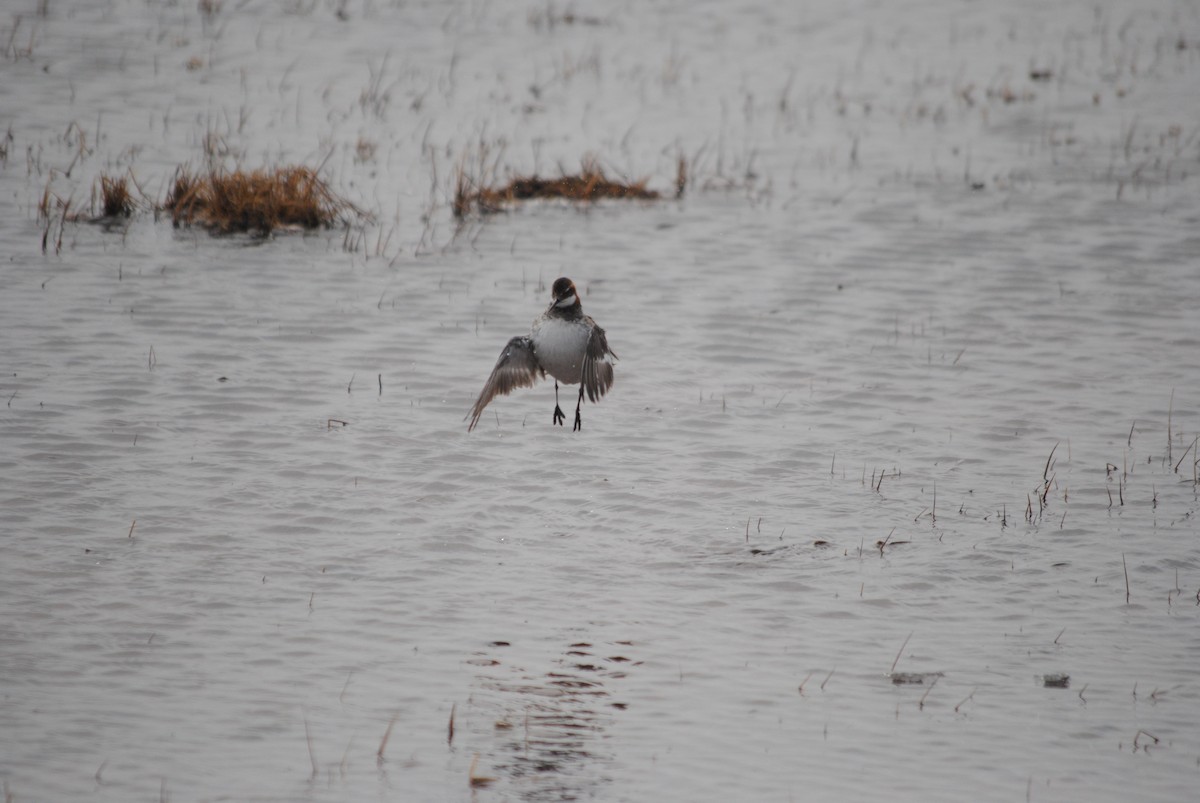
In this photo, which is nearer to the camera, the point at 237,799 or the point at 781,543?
the point at 237,799

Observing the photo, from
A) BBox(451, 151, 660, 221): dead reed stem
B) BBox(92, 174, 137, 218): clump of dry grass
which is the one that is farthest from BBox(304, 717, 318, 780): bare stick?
BBox(451, 151, 660, 221): dead reed stem

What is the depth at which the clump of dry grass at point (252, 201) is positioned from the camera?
42.9ft

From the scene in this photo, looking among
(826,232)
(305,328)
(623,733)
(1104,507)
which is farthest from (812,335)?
(623,733)

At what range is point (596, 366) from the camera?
927 cm

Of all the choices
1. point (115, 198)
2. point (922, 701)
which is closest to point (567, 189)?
point (115, 198)

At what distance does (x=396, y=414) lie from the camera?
983cm

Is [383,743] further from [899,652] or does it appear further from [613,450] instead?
[613,450]

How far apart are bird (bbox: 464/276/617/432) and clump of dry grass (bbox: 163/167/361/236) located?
4.77m

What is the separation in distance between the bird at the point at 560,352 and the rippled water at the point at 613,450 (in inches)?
22.0

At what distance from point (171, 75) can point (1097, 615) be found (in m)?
14.2

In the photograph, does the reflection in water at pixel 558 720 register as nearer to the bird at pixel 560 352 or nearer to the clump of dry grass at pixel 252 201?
the bird at pixel 560 352

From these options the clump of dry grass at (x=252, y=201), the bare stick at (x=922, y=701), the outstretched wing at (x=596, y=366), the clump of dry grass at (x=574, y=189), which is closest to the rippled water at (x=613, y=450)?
the bare stick at (x=922, y=701)

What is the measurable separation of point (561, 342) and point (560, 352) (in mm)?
75

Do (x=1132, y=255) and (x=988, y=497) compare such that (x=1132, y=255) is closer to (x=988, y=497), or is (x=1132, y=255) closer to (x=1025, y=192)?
(x=1025, y=192)
